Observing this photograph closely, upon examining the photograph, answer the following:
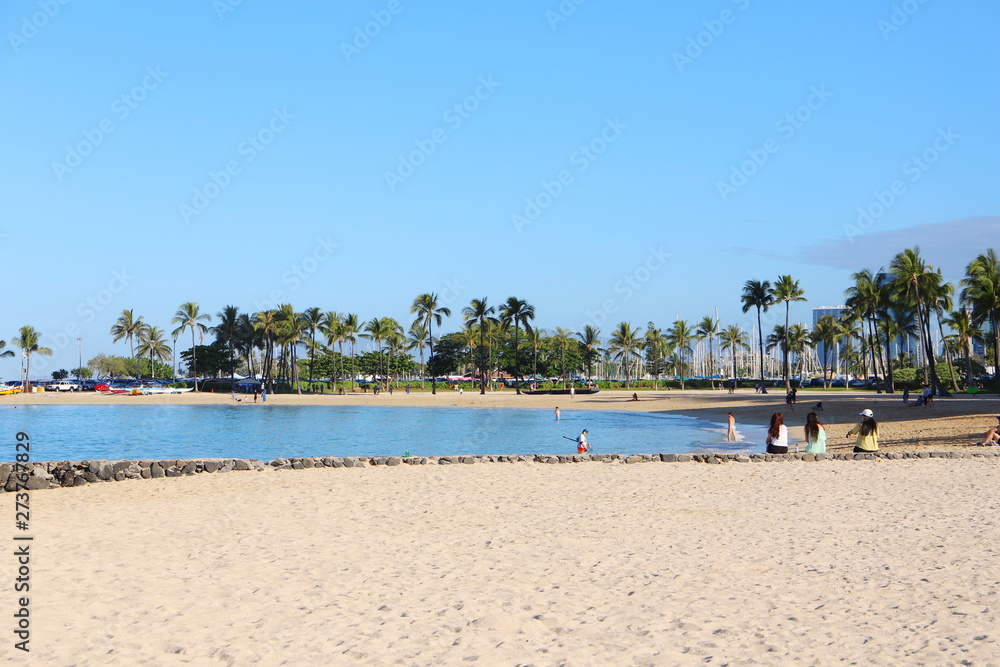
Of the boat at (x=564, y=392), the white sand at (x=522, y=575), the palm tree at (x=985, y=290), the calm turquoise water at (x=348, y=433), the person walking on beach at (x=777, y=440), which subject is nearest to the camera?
the white sand at (x=522, y=575)

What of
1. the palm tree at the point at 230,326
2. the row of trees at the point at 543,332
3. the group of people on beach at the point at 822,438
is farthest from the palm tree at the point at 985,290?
the palm tree at the point at 230,326

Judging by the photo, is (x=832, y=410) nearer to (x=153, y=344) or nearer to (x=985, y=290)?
(x=985, y=290)

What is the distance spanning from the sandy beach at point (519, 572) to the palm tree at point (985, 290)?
5261cm

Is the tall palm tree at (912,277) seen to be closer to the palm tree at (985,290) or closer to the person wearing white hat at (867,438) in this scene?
the palm tree at (985,290)

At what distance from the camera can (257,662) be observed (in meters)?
5.93

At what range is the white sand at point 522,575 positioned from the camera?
622 cm

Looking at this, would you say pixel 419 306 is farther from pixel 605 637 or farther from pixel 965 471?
pixel 605 637

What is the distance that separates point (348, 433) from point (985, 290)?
1961 inches

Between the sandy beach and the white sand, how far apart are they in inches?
1.3

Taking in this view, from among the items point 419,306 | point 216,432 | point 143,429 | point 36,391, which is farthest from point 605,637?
point 36,391

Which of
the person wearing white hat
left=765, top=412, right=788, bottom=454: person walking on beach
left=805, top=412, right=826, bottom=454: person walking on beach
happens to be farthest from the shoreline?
left=765, top=412, right=788, bottom=454: person walking on beach

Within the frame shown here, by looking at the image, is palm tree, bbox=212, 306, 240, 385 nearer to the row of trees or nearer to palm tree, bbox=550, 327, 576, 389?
the row of trees

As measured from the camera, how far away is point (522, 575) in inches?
332

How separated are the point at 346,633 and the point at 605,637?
2.17 m
